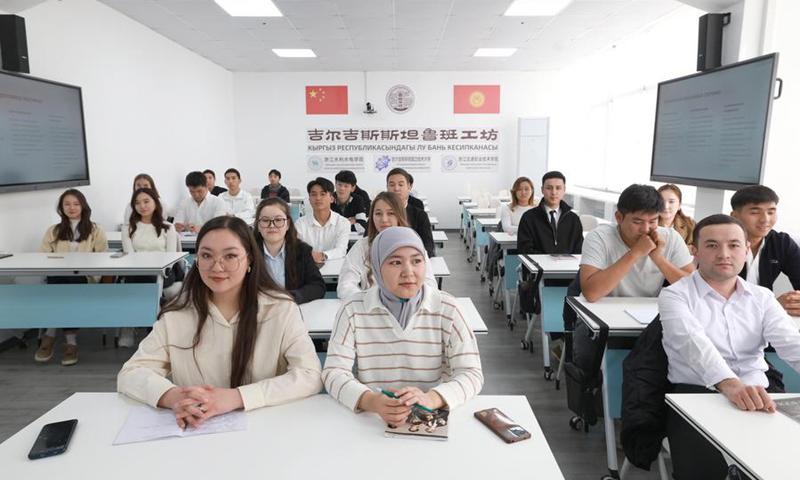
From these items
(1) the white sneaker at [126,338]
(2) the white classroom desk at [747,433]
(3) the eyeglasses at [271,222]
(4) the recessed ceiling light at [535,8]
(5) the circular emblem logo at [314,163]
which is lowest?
(1) the white sneaker at [126,338]

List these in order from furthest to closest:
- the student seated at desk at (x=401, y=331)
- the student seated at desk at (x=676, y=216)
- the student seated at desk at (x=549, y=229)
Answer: the student seated at desk at (x=549, y=229) < the student seated at desk at (x=676, y=216) < the student seated at desk at (x=401, y=331)

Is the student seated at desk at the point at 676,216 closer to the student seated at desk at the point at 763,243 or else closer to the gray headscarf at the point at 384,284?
the student seated at desk at the point at 763,243

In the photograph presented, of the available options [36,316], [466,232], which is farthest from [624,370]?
[466,232]

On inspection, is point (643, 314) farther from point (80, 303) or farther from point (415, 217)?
point (80, 303)

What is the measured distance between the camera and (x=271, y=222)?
293 centimetres

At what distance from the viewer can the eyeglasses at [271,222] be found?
2926 millimetres

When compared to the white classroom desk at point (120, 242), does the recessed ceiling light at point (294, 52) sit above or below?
above

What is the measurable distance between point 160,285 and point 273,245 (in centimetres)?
131

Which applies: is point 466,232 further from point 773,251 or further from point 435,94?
point 773,251

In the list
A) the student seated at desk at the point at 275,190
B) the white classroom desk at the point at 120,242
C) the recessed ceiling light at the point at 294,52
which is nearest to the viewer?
the white classroom desk at the point at 120,242

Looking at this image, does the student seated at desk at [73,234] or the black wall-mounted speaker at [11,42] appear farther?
the student seated at desk at [73,234]

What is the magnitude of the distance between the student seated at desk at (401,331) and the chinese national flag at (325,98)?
938 cm

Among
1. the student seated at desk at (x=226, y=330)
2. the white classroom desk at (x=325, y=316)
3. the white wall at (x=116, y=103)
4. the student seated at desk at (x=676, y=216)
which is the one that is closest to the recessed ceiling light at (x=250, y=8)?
the white wall at (x=116, y=103)

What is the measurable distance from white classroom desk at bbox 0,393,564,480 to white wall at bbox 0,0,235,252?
383 centimetres
